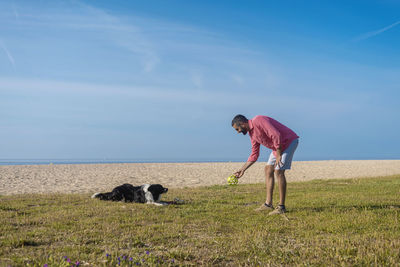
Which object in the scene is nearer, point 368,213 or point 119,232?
point 119,232

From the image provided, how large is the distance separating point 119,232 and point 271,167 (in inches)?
Answer: 153

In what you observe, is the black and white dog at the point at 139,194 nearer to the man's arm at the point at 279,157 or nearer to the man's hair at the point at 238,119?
the man's hair at the point at 238,119

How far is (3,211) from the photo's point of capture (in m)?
8.20

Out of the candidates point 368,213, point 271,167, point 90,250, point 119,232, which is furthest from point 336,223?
point 90,250

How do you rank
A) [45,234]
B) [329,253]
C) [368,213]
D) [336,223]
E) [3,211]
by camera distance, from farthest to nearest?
[3,211]
[368,213]
[336,223]
[45,234]
[329,253]

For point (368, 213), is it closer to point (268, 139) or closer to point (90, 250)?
point (268, 139)

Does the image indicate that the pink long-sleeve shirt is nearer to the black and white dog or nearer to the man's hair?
the man's hair

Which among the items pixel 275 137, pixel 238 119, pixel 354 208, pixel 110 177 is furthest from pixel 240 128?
pixel 110 177

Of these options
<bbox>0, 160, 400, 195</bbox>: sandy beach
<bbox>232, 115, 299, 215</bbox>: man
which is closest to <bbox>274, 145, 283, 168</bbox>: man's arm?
<bbox>232, 115, 299, 215</bbox>: man

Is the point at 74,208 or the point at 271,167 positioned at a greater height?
the point at 271,167

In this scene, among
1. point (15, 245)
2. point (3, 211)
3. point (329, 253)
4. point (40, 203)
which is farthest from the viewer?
point (40, 203)

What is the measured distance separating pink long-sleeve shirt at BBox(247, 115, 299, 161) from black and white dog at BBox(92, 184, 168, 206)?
137 inches

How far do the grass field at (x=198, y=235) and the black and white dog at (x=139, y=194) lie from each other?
622 mm

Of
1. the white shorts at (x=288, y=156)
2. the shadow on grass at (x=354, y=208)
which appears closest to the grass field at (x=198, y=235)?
the shadow on grass at (x=354, y=208)
